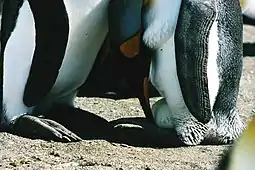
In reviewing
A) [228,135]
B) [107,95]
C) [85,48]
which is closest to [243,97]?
[107,95]

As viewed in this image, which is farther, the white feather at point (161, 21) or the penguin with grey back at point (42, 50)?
the penguin with grey back at point (42, 50)

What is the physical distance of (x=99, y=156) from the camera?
2340mm

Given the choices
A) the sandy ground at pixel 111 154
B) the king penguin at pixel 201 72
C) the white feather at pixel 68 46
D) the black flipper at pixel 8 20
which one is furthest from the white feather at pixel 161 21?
the black flipper at pixel 8 20

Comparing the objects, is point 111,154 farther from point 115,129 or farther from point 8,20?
point 8,20

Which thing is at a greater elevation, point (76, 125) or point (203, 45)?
point (203, 45)

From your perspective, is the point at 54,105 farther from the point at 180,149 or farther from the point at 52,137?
the point at 180,149

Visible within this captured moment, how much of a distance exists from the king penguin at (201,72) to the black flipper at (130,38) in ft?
0.19

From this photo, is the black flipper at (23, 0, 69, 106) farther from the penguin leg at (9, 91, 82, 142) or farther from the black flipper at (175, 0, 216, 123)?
the black flipper at (175, 0, 216, 123)

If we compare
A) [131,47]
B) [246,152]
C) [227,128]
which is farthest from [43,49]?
[246,152]

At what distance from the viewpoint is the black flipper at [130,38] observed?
2.43 meters

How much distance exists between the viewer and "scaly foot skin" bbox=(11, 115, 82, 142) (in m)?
2.47

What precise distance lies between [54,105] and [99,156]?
0.40 m

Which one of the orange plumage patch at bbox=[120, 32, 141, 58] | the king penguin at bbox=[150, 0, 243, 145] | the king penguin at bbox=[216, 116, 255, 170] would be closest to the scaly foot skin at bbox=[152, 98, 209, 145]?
the king penguin at bbox=[150, 0, 243, 145]

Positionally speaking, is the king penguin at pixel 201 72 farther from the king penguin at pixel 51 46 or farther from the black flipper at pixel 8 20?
the black flipper at pixel 8 20
